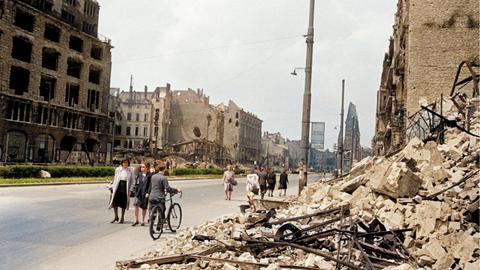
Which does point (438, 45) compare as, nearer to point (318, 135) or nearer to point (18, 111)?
point (318, 135)

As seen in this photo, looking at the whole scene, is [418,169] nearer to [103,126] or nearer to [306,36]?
[306,36]

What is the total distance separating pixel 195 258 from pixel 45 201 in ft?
40.4

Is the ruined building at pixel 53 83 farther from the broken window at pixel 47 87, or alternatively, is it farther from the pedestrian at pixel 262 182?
the pedestrian at pixel 262 182

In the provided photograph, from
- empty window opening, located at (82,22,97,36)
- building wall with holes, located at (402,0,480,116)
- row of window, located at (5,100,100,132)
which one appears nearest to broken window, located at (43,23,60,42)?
empty window opening, located at (82,22,97,36)

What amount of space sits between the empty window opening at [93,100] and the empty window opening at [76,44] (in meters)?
5.54

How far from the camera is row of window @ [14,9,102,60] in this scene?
1959 inches

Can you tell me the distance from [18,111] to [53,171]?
62.4 feet

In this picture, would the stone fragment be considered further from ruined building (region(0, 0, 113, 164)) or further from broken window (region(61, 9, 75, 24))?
broken window (region(61, 9, 75, 24))

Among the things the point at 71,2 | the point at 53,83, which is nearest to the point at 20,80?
the point at 53,83

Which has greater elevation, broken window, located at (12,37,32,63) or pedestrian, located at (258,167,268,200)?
broken window, located at (12,37,32,63)

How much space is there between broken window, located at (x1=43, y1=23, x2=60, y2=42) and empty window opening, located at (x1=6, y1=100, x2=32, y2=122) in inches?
391

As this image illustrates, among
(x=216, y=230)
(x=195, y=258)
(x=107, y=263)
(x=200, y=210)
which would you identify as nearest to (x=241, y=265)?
(x=195, y=258)

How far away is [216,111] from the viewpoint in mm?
106562

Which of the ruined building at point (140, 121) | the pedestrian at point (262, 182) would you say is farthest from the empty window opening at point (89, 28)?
the pedestrian at point (262, 182)
